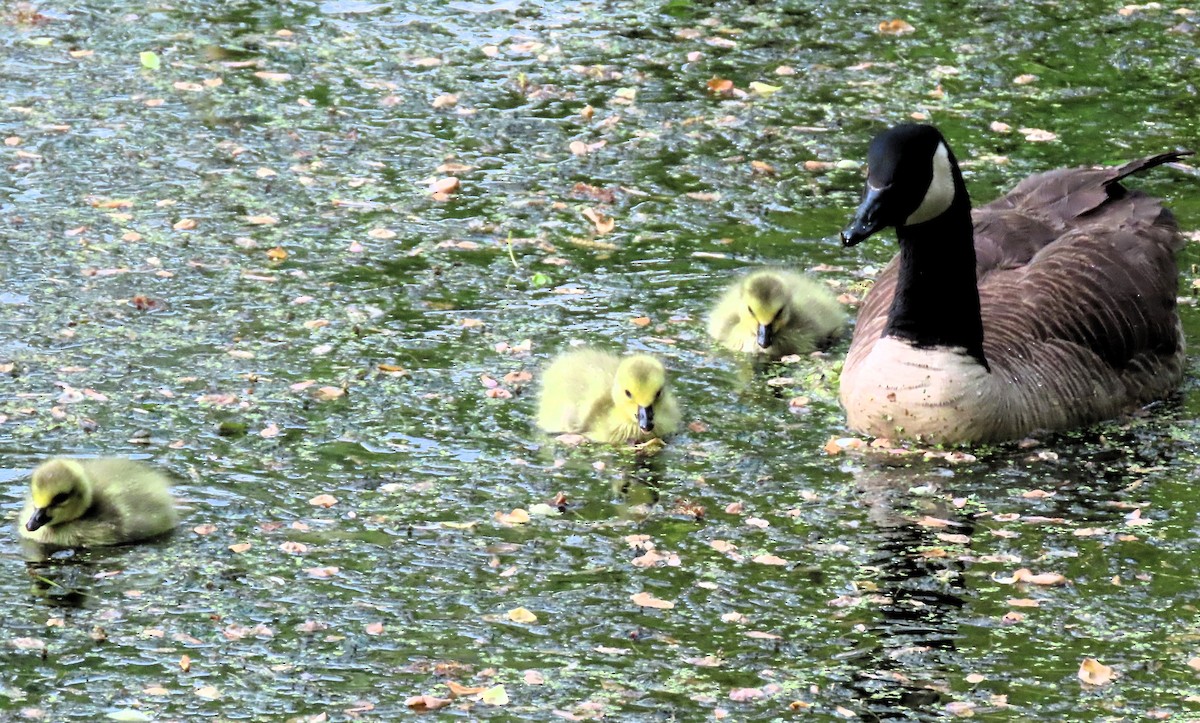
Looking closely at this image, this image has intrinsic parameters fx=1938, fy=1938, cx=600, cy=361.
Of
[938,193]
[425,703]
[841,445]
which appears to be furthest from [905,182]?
[425,703]

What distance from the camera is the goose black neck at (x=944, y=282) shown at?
7.45 m

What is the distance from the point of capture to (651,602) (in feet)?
20.6

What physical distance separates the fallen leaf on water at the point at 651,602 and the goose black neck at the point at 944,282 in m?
1.83

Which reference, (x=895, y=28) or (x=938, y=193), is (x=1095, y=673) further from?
(x=895, y=28)

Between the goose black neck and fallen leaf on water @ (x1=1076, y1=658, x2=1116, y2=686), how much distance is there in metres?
1.89

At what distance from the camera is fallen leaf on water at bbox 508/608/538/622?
6.15 metres

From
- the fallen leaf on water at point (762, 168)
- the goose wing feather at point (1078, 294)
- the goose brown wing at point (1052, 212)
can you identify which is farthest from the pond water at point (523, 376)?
the goose brown wing at point (1052, 212)

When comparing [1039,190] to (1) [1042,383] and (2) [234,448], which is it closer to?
(1) [1042,383]

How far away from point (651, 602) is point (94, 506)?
196 cm

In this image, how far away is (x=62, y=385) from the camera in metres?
7.86

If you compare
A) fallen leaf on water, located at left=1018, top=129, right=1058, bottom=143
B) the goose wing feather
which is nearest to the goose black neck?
the goose wing feather

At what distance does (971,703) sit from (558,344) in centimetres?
324

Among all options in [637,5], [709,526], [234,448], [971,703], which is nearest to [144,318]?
[234,448]

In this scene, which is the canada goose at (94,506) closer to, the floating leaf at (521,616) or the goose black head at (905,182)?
the floating leaf at (521,616)
